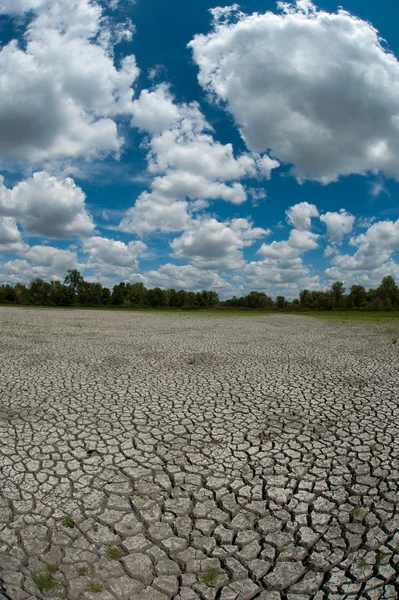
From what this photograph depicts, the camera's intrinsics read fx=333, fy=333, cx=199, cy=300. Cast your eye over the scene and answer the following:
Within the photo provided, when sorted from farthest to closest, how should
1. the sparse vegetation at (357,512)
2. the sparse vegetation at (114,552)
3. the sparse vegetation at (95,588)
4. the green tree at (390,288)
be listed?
the green tree at (390,288) → the sparse vegetation at (357,512) → the sparse vegetation at (114,552) → the sparse vegetation at (95,588)

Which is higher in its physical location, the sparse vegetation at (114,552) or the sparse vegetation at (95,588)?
the sparse vegetation at (114,552)

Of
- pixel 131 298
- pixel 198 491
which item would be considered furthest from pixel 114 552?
pixel 131 298

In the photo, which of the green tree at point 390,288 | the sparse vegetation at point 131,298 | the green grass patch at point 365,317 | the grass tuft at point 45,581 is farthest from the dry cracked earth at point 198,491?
the sparse vegetation at point 131,298

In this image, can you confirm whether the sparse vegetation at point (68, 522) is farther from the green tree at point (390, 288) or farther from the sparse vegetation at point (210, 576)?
the green tree at point (390, 288)

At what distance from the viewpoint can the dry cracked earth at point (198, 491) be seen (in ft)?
9.83

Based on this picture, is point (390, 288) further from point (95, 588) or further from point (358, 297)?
point (95, 588)

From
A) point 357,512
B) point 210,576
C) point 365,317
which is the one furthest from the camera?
point 365,317

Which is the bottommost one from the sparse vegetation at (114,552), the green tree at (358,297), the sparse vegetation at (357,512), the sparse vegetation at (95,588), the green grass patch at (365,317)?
the sparse vegetation at (95,588)

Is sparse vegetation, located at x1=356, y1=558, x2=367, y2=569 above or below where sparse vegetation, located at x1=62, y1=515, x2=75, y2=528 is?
above

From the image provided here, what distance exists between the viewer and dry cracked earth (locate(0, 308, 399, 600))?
2996 mm

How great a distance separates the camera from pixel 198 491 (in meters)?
4.17

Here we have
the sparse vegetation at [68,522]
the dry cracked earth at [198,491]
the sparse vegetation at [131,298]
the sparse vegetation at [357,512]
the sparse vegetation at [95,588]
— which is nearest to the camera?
the sparse vegetation at [95,588]

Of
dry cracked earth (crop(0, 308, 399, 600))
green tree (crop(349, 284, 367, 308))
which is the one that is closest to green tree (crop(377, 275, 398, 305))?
green tree (crop(349, 284, 367, 308))

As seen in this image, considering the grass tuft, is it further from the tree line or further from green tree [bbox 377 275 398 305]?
the tree line
